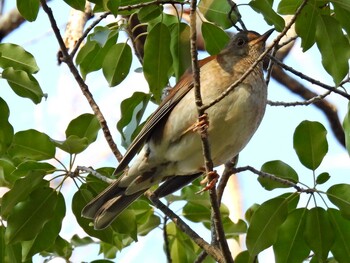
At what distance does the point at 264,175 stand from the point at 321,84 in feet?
1.75

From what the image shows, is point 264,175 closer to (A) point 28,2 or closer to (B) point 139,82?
(A) point 28,2

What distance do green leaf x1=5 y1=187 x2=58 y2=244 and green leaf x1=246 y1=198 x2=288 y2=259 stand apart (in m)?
1.00

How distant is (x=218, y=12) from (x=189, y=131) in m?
0.65

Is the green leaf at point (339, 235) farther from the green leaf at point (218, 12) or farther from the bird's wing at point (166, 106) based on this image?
the green leaf at point (218, 12)

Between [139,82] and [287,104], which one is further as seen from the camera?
[139,82]

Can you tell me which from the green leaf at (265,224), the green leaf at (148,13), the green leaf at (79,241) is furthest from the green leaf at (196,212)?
the green leaf at (148,13)

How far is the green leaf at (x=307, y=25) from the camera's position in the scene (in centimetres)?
400

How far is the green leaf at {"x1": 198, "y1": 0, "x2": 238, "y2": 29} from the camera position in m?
4.47

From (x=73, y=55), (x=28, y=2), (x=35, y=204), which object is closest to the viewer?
(x=28, y=2)

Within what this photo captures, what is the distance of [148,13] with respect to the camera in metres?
4.27

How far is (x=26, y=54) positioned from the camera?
423 cm

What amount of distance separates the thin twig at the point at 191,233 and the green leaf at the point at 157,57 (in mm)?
619

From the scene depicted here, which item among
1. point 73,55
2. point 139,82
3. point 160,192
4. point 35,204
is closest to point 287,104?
point 160,192

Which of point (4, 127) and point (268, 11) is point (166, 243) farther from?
point (268, 11)
